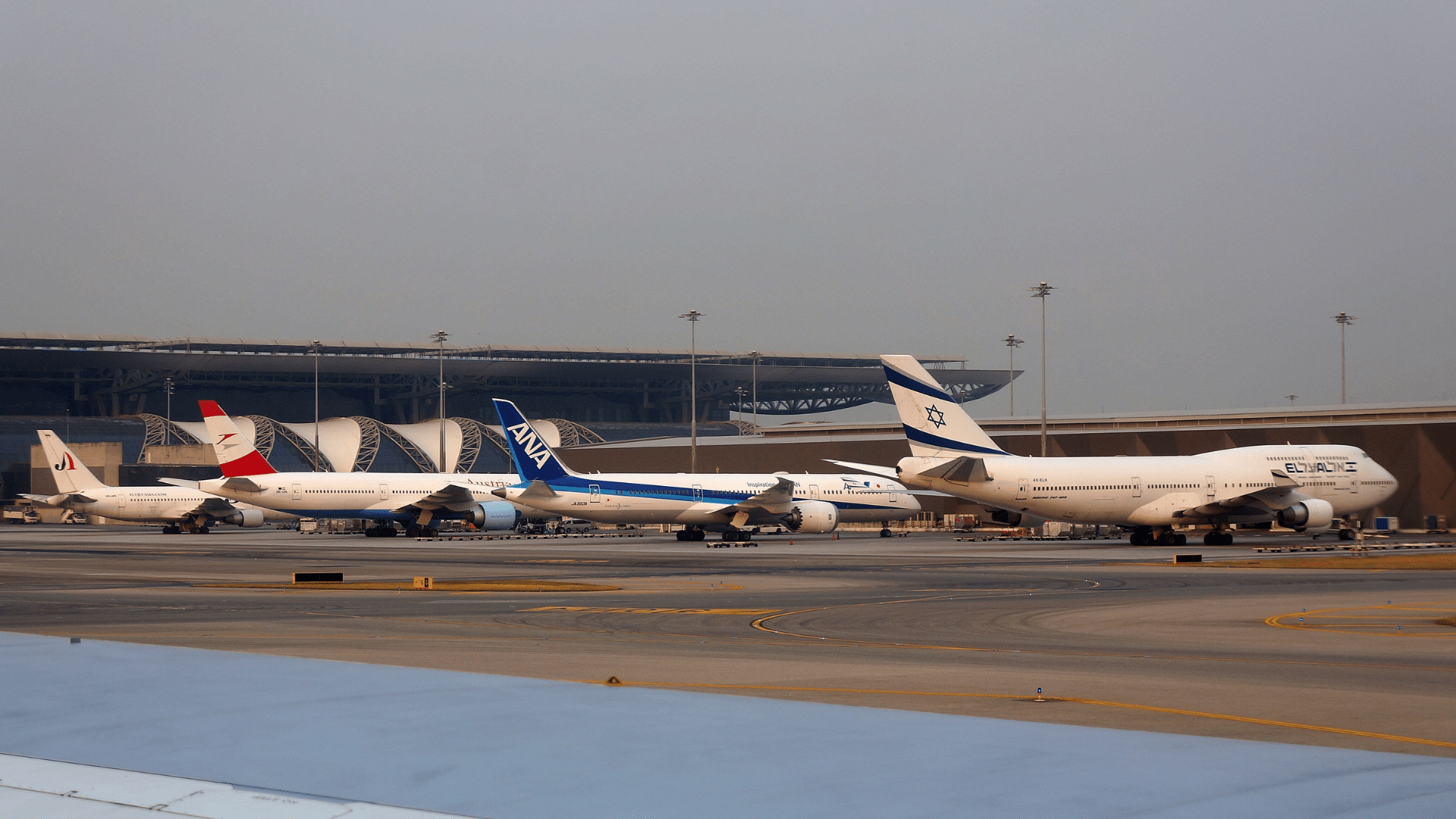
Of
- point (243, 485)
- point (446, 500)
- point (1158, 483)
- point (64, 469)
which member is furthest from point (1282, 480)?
point (64, 469)

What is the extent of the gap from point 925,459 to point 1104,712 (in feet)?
135

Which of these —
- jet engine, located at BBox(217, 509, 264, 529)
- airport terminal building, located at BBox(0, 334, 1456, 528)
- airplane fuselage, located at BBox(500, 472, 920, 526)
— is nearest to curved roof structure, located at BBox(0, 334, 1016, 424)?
airport terminal building, located at BBox(0, 334, 1456, 528)

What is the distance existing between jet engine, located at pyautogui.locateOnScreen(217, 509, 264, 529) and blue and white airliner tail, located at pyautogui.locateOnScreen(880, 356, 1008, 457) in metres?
53.1

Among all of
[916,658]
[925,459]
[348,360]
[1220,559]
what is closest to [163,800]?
[916,658]

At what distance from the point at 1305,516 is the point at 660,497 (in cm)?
2787

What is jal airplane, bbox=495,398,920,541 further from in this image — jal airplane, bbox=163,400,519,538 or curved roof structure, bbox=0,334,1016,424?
curved roof structure, bbox=0,334,1016,424

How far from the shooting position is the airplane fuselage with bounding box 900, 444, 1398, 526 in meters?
51.9

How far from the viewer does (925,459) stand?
51.8m

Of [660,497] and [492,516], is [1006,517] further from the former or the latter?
[492,516]

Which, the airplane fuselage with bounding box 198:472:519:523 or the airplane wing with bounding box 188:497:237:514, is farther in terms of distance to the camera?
the airplane wing with bounding box 188:497:237:514

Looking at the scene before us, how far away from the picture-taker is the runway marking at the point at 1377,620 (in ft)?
63.8

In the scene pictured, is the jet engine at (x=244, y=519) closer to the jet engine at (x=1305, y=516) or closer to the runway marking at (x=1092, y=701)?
the jet engine at (x=1305, y=516)

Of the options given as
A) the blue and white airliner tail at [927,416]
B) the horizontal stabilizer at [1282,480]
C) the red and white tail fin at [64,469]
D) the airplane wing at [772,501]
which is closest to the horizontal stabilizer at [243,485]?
the red and white tail fin at [64,469]

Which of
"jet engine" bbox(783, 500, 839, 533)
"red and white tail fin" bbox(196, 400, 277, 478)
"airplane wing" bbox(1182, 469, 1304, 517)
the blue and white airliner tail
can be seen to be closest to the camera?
the blue and white airliner tail
